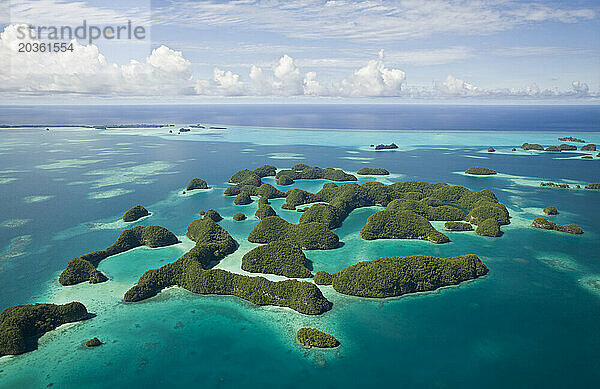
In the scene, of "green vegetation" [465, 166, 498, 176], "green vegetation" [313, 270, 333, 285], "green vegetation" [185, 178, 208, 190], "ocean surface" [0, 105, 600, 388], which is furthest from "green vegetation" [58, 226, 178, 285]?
"green vegetation" [465, 166, 498, 176]

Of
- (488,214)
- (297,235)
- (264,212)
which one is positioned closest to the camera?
(297,235)

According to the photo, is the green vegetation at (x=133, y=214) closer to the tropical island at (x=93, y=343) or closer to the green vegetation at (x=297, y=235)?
the green vegetation at (x=297, y=235)

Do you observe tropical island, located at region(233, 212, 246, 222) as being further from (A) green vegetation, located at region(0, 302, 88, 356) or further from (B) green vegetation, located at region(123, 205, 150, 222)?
(A) green vegetation, located at region(0, 302, 88, 356)

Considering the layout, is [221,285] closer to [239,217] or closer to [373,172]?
[239,217]

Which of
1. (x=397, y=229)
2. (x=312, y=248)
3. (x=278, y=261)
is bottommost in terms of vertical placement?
(x=312, y=248)

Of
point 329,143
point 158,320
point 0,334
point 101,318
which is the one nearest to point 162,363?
point 158,320

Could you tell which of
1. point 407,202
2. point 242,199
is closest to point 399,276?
point 407,202
